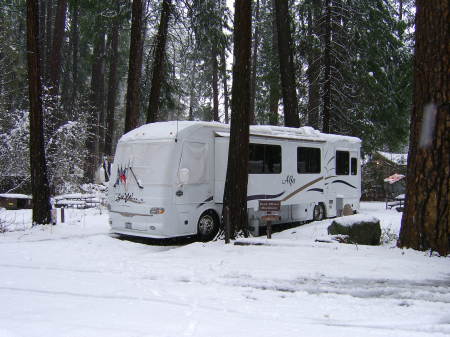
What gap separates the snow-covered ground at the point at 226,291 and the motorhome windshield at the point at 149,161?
74.3 inches

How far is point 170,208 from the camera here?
11023 millimetres

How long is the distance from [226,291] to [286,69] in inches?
487

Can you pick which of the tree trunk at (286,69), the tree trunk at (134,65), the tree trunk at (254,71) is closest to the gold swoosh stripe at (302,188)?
the tree trunk at (286,69)

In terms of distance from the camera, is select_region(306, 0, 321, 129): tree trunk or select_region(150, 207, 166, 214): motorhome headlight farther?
select_region(306, 0, 321, 129): tree trunk

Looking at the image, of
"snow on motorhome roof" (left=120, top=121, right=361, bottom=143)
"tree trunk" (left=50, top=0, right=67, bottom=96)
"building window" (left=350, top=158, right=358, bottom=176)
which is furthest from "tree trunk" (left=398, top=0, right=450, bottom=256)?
"tree trunk" (left=50, top=0, right=67, bottom=96)

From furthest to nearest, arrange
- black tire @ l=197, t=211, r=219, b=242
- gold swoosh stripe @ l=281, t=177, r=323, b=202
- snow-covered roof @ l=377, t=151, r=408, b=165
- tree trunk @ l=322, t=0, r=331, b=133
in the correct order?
snow-covered roof @ l=377, t=151, r=408, b=165 → tree trunk @ l=322, t=0, r=331, b=133 → gold swoosh stripe @ l=281, t=177, r=323, b=202 → black tire @ l=197, t=211, r=219, b=242

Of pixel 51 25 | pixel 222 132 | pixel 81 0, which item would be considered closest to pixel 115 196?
pixel 222 132

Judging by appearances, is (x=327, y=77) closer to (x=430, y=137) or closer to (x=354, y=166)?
(x=354, y=166)

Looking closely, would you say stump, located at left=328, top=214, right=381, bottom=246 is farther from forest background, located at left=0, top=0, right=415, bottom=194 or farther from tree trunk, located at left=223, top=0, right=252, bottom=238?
forest background, located at left=0, top=0, right=415, bottom=194

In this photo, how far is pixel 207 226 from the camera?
39.5 feet

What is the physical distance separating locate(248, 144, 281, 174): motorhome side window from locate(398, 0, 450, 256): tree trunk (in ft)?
18.2

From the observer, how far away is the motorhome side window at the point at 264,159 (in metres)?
13.1

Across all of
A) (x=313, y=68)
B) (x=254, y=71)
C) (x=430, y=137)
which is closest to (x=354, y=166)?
(x=313, y=68)

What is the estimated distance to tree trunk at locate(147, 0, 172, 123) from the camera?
1644 centimetres
